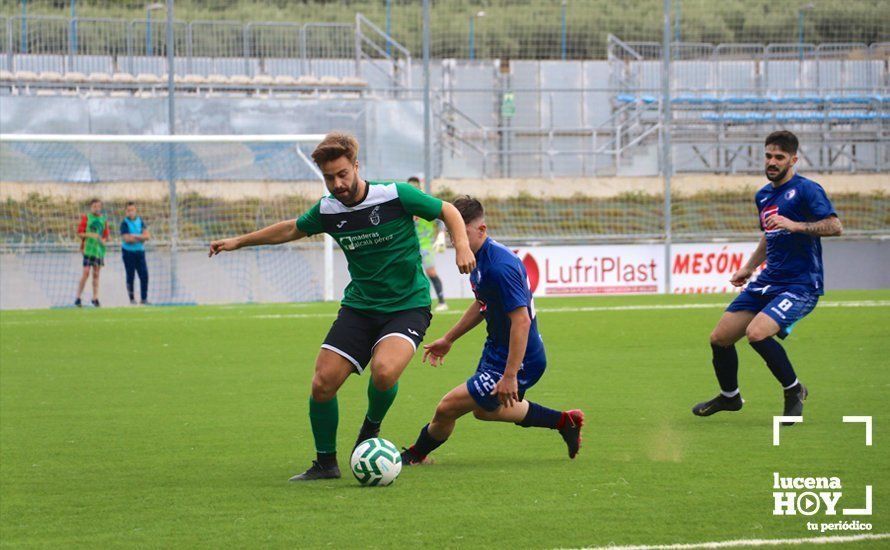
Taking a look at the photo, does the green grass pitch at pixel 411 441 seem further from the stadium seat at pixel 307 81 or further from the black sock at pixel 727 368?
the stadium seat at pixel 307 81

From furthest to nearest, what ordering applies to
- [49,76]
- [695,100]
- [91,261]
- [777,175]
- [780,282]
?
[695,100]
[49,76]
[91,261]
[780,282]
[777,175]

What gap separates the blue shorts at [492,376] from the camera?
6695mm

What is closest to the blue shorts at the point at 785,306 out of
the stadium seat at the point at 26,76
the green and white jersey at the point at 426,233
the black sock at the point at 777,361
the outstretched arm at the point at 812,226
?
the black sock at the point at 777,361

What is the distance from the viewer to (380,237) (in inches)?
258

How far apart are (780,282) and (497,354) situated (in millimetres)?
2826

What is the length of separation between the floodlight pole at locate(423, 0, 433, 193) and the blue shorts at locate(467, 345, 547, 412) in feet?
51.5

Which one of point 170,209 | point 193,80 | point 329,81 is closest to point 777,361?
point 170,209

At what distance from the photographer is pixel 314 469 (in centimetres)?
648

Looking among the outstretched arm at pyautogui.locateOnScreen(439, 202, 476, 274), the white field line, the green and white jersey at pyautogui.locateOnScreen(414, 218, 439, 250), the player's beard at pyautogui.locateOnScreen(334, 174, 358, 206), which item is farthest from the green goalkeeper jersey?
the outstretched arm at pyautogui.locateOnScreen(439, 202, 476, 274)

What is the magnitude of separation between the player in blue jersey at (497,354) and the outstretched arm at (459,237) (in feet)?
0.97

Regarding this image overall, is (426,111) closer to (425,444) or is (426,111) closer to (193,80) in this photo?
(193,80)

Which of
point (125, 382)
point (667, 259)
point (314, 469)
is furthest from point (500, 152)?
point (314, 469)

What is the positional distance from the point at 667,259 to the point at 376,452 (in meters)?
17.3

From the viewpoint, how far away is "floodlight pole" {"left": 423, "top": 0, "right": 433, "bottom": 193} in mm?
22484
